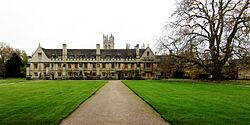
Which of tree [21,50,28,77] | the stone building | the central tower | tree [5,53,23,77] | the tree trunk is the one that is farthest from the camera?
the central tower

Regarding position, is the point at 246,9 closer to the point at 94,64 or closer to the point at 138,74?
the point at 138,74

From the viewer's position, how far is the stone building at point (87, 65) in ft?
299

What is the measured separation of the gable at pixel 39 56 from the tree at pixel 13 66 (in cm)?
320

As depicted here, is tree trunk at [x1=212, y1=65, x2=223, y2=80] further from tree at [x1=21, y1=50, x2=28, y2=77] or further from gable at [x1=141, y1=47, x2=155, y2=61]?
tree at [x1=21, y1=50, x2=28, y2=77]

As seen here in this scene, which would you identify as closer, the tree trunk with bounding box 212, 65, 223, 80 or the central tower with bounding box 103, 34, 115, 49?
the tree trunk with bounding box 212, 65, 223, 80

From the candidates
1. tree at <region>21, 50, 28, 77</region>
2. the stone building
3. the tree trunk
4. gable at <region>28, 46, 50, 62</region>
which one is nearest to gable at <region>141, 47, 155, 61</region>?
the stone building

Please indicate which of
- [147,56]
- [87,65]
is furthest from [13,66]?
[147,56]

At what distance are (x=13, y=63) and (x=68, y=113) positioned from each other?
80.7 meters

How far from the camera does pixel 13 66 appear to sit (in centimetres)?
8956

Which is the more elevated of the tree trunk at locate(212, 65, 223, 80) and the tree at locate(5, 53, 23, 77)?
the tree at locate(5, 53, 23, 77)

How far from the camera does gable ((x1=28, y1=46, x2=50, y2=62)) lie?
91.4 m

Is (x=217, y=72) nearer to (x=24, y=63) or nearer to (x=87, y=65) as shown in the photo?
(x=87, y=65)

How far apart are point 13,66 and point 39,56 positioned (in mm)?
7248

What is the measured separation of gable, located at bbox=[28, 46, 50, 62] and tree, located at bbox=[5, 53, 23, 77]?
3201 mm
